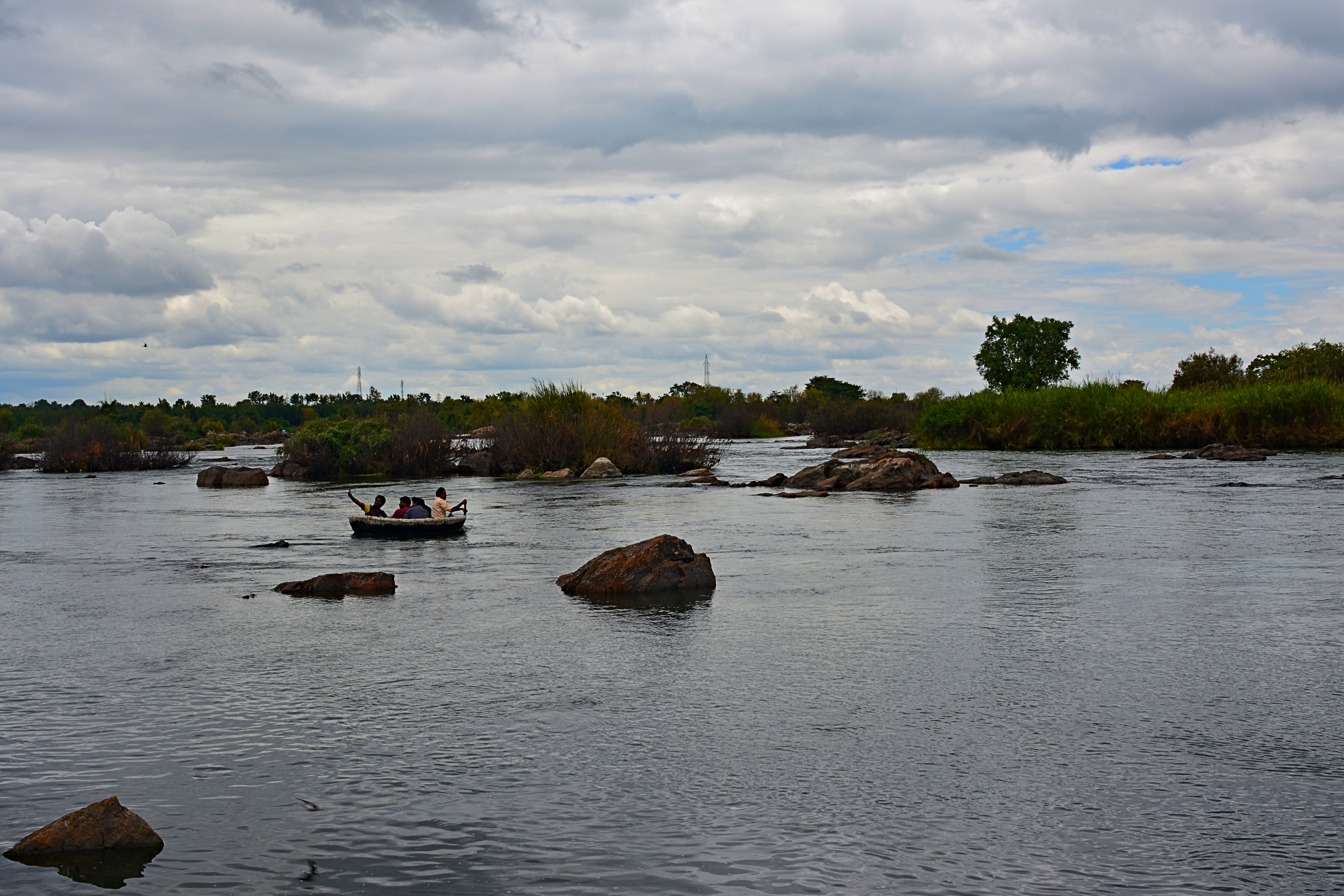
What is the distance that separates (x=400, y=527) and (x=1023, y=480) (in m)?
21.3

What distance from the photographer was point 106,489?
42719 millimetres

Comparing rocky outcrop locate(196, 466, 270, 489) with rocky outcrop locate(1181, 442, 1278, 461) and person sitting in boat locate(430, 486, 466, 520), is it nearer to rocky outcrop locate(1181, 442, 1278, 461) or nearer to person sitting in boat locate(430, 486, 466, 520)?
person sitting in boat locate(430, 486, 466, 520)

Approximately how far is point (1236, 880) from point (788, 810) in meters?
2.55

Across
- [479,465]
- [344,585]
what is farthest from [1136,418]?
[344,585]

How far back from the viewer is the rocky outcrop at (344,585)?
1573 cm

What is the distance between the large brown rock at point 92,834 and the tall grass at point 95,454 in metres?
56.3

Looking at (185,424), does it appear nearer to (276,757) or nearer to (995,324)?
(995,324)

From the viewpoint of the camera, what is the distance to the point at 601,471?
153 ft

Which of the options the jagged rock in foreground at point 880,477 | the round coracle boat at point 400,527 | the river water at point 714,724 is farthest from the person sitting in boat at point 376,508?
the jagged rock in foreground at point 880,477

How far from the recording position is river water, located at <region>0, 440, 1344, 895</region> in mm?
6297

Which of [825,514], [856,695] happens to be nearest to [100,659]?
[856,695]

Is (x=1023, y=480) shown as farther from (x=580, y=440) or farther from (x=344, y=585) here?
(x=344, y=585)

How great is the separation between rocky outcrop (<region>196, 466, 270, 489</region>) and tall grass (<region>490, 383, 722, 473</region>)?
10.6 m

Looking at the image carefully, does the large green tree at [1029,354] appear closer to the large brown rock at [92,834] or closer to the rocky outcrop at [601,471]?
the rocky outcrop at [601,471]
